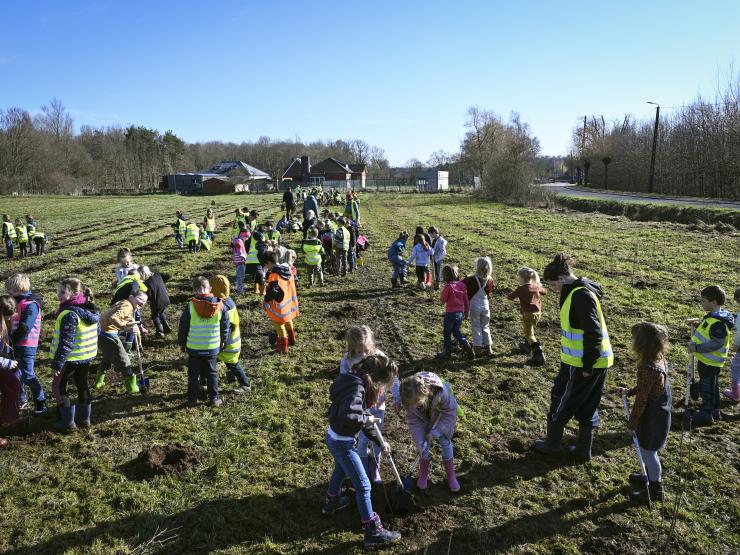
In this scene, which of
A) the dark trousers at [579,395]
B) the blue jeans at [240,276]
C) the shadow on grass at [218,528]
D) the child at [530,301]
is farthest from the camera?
the blue jeans at [240,276]

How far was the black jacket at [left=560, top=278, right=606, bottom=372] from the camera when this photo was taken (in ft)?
16.0

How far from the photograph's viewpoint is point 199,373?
6930mm

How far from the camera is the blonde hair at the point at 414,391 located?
14.1 feet

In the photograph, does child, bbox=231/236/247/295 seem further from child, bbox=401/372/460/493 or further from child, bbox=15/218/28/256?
child, bbox=15/218/28/256

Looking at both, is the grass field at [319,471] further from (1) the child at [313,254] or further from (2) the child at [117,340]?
(1) the child at [313,254]

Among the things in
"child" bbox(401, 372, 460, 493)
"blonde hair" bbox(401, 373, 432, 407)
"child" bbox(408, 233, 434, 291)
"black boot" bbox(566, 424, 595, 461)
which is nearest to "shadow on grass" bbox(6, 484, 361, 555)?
"child" bbox(401, 372, 460, 493)

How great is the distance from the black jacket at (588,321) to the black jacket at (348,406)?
242cm

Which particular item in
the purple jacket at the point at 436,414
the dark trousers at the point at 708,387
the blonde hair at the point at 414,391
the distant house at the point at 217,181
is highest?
the distant house at the point at 217,181

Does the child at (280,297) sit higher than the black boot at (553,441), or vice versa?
the child at (280,297)

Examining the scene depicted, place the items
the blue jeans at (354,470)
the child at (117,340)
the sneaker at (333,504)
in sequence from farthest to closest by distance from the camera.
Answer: the child at (117,340) → the sneaker at (333,504) → the blue jeans at (354,470)

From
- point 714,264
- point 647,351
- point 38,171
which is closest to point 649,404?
point 647,351

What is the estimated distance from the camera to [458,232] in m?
25.8

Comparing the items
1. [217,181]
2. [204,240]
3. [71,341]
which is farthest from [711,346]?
[217,181]

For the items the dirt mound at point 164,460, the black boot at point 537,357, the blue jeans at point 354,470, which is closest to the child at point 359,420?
the blue jeans at point 354,470
